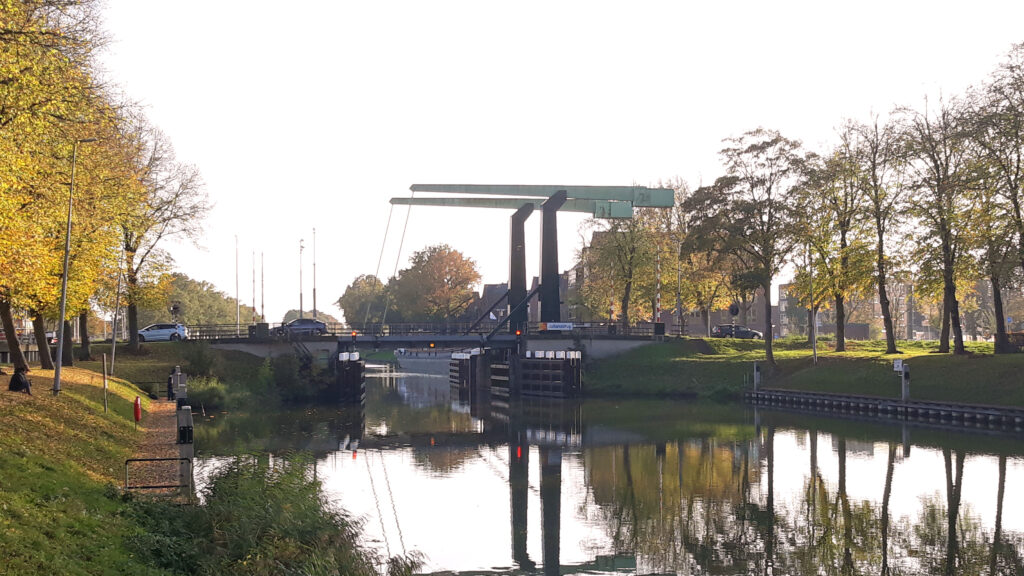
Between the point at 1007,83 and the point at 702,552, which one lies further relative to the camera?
the point at 1007,83

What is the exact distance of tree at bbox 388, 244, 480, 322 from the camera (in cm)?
9506

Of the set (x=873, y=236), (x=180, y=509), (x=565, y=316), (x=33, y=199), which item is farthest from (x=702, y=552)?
(x=565, y=316)

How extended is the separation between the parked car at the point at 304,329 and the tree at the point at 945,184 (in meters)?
35.3

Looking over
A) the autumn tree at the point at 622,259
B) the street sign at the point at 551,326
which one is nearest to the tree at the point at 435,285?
the autumn tree at the point at 622,259

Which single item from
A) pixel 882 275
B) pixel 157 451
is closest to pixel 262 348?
pixel 157 451

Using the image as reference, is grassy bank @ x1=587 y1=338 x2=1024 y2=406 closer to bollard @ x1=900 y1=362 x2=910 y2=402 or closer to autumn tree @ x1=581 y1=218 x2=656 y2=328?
bollard @ x1=900 y1=362 x2=910 y2=402

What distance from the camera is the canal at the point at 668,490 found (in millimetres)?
17953

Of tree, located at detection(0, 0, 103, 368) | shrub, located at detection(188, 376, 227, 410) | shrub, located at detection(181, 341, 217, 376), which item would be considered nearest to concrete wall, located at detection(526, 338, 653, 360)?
shrub, located at detection(181, 341, 217, 376)

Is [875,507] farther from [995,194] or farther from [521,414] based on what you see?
[521,414]

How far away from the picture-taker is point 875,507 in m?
22.5

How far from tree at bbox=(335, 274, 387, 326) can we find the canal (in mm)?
67383

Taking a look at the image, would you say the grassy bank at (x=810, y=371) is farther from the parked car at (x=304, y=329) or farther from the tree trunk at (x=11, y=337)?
the tree trunk at (x=11, y=337)

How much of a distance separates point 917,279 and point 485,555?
108 ft

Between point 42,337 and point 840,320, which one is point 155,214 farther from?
point 840,320
